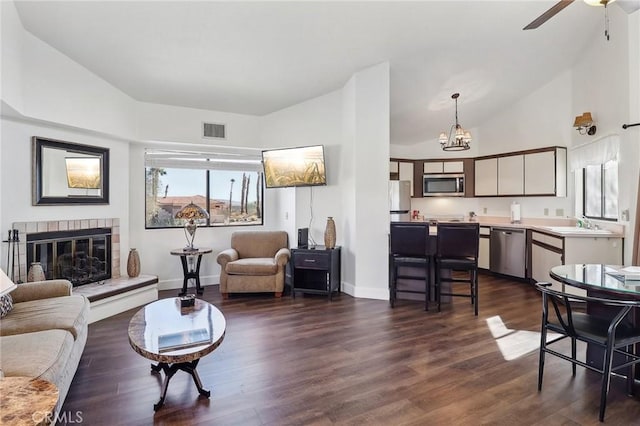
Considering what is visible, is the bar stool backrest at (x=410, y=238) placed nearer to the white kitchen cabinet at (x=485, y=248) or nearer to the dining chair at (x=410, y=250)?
the dining chair at (x=410, y=250)

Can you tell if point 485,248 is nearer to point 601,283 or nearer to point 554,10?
point 601,283

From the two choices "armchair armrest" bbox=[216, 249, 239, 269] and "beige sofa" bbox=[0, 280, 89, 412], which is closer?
"beige sofa" bbox=[0, 280, 89, 412]

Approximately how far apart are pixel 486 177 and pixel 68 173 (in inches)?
255

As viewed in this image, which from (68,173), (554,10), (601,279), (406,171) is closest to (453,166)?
(406,171)

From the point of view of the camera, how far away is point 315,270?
15.9 ft

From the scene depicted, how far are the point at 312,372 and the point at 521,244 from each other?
4.32m

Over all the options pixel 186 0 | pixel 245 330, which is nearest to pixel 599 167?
pixel 245 330

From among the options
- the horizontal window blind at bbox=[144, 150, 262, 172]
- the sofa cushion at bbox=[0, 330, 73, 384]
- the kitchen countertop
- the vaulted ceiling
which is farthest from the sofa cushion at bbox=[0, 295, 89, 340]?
the kitchen countertop

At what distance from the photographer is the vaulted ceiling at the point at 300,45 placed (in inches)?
122

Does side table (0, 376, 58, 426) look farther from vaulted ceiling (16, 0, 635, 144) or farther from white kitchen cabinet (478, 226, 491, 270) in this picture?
white kitchen cabinet (478, 226, 491, 270)

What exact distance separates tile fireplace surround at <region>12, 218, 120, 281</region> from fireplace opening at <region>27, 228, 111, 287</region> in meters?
0.05

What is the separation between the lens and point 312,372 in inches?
101

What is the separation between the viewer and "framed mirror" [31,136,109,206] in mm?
3602

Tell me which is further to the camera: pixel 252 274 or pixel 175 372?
pixel 252 274
